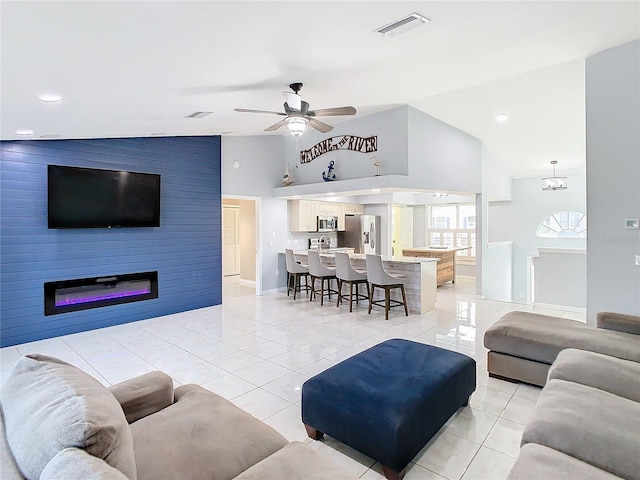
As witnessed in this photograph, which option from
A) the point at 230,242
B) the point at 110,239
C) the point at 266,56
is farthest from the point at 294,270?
the point at 266,56

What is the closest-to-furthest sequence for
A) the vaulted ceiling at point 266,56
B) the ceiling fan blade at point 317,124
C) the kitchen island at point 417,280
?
the vaulted ceiling at point 266,56
the ceiling fan blade at point 317,124
the kitchen island at point 417,280

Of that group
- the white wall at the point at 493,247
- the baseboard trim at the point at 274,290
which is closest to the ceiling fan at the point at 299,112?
the baseboard trim at the point at 274,290

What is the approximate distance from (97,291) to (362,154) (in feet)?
16.4

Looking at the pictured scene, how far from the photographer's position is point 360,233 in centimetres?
905

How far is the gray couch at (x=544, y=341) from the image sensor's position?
112 inches

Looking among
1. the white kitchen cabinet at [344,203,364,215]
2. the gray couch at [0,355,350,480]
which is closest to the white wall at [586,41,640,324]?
the gray couch at [0,355,350,480]

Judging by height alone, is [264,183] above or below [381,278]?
above

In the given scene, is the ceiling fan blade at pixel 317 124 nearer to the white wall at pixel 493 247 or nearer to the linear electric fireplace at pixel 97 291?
the linear electric fireplace at pixel 97 291

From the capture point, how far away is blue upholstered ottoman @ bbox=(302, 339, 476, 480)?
2053 millimetres

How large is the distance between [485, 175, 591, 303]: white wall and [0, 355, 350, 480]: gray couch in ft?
29.6

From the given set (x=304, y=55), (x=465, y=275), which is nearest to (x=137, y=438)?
(x=304, y=55)

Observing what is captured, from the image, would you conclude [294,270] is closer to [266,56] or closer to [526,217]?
[266,56]

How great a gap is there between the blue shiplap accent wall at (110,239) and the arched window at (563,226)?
8.16 m

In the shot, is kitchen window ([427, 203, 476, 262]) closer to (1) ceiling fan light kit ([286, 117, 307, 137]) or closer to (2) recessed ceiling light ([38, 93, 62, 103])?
(1) ceiling fan light kit ([286, 117, 307, 137])
